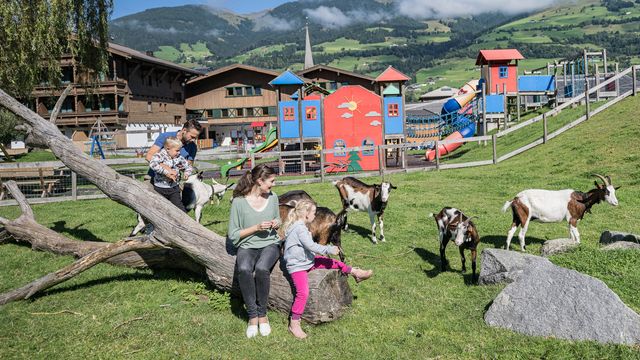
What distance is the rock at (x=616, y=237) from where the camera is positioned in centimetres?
839

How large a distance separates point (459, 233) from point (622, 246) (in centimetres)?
281

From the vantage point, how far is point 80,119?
4834cm

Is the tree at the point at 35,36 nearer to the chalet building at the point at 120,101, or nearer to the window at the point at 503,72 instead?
the chalet building at the point at 120,101

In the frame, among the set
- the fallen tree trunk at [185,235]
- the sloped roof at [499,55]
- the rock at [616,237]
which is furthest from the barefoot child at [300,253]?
the sloped roof at [499,55]

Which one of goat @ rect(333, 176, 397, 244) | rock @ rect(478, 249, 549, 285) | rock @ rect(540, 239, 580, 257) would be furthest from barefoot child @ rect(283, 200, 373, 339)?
goat @ rect(333, 176, 397, 244)

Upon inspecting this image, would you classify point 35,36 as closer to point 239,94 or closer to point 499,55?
point 499,55

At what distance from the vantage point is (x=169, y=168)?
808 centimetres

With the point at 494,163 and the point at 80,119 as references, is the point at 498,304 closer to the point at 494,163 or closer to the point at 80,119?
the point at 494,163

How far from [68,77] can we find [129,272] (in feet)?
158

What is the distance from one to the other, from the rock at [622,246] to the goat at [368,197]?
4004 millimetres

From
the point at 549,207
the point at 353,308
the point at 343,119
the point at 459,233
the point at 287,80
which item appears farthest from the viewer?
the point at 287,80

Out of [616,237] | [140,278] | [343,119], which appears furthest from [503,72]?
[140,278]

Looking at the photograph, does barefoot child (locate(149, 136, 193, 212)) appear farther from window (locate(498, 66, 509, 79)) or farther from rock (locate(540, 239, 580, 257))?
window (locate(498, 66, 509, 79))

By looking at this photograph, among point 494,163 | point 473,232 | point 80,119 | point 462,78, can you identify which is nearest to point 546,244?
point 473,232
